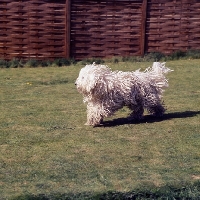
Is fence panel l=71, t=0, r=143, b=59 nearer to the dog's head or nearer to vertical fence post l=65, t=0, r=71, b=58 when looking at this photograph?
vertical fence post l=65, t=0, r=71, b=58

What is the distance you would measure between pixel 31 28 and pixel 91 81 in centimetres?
800

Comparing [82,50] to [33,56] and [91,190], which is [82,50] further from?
[91,190]

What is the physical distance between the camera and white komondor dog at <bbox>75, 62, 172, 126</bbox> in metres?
8.69

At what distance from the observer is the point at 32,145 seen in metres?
7.85

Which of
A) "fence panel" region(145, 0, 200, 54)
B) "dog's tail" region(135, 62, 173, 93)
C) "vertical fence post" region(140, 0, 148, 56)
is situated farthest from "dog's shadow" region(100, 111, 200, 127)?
"fence panel" region(145, 0, 200, 54)

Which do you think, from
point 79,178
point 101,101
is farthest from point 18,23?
point 79,178

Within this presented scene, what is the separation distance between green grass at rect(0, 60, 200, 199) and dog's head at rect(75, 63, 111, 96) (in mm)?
640

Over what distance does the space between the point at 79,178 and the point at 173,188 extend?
112cm

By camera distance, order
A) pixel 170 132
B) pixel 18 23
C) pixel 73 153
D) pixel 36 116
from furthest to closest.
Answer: pixel 18 23
pixel 36 116
pixel 170 132
pixel 73 153

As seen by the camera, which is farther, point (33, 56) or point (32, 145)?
point (33, 56)

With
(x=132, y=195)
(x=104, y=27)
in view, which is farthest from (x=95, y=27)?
(x=132, y=195)

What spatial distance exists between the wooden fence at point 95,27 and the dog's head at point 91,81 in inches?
304

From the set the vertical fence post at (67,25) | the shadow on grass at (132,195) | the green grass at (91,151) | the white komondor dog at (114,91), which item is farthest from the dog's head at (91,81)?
the vertical fence post at (67,25)

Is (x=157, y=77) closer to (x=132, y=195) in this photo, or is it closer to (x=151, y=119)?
(x=151, y=119)
